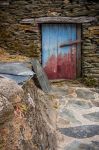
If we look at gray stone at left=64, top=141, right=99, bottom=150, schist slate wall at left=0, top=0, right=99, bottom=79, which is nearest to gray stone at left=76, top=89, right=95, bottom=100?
schist slate wall at left=0, top=0, right=99, bottom=79

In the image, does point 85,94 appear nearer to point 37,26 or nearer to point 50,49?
point 50,49

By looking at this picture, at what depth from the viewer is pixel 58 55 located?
1058 centimetres

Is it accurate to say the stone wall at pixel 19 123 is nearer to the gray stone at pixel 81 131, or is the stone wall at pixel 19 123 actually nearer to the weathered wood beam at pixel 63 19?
the gray stone at pixel 81 131

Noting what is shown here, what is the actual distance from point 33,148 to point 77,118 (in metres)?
2.88

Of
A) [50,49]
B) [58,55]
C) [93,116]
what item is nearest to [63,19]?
[50,49]

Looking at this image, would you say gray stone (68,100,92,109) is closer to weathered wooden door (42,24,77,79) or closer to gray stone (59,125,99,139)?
gray stone (59,125,99,139)

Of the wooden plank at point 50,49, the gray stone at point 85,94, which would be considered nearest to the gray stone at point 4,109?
the gray stone at point 85,94

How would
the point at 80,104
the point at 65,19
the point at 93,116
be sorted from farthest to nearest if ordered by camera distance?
the point at 65,19
the point at 80,104
the point at 93,116

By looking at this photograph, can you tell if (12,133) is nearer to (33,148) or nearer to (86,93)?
(33,148)

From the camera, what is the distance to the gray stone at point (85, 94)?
29.3 ft

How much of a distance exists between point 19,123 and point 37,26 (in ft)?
20.7

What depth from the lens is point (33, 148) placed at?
457cm

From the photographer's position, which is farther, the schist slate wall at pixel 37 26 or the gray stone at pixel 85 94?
the schist slate wall at pixel 37 26

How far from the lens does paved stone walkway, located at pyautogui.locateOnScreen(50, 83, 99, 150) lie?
611cm
